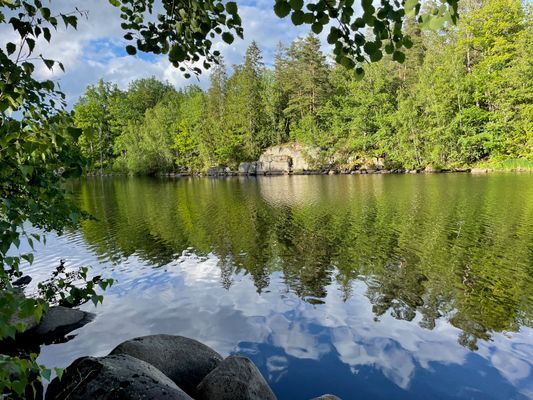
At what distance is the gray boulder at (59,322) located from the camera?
9.39 metres

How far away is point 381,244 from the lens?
16672 millimetres

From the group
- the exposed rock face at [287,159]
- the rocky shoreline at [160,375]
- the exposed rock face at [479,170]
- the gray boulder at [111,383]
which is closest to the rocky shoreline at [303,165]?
the exposed rock face at [287,159]

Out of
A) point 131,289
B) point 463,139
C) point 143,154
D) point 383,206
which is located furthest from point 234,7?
point 143,154

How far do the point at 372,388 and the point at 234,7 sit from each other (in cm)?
702

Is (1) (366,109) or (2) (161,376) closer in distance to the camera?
(2) (161,376)

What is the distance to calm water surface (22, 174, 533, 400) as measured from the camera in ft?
25.0

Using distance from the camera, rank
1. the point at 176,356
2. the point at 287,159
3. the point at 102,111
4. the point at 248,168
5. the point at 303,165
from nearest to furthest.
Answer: the point at 176,356 → the point at 303,165 → the point at 287,159 → the point at 248,168 → the point at 102,111

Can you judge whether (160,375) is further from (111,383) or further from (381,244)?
(381,244)

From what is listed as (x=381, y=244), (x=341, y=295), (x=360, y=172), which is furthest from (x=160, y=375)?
(x=360, y=172)

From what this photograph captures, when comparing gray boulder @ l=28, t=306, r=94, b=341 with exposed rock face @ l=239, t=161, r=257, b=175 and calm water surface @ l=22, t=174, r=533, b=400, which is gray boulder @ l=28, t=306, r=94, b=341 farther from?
exposed rock face @ l=239, t=161, r=257, b=175

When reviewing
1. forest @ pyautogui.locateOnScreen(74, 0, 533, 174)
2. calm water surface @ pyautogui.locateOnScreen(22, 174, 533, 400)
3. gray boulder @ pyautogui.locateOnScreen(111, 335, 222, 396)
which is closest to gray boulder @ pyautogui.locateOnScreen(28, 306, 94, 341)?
calm water surface @ pyautogui.locateOnScreen(22, 174, 533, 400)

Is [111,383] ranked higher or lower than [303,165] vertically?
lower

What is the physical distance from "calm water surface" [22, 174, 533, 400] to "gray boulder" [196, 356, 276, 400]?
1.63 metres

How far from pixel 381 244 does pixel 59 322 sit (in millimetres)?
12602
